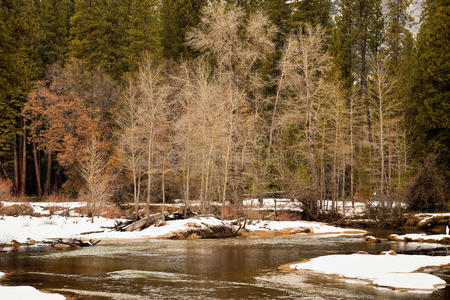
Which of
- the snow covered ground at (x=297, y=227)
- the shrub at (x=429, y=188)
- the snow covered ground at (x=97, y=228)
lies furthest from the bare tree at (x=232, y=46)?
the shrub at (x=429, y=188)

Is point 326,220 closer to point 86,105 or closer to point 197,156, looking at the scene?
point 197,156

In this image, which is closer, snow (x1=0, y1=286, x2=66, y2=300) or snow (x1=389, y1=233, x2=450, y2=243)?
snow (x1=0, y1=286, x2=66, y2=300)

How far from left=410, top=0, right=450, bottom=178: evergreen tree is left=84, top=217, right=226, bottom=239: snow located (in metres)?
16.7

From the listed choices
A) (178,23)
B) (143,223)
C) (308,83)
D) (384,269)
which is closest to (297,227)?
(143,223)

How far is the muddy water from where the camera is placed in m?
12.6

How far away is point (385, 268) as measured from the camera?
15469 millimetres

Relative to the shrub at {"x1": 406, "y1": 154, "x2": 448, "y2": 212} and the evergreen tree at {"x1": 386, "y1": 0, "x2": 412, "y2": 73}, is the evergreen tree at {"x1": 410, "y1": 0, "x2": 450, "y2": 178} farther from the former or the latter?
the evergreen tree at {"x1": 386, "y1": 0, "x2": 412, "y2": 73}

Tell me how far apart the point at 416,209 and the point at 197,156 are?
15.5m

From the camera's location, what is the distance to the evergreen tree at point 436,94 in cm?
3394

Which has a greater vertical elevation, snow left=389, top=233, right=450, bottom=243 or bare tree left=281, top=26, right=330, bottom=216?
bare tree left=281, top=26, right=330, bottom=216

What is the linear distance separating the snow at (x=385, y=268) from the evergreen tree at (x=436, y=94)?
60.1 ft

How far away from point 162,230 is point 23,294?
15386 mm

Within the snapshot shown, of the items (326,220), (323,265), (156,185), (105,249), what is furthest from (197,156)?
(323,265)

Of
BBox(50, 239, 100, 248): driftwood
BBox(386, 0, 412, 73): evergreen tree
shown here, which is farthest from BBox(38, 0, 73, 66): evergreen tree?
BBox(386, 0, 412, 73): evergreen tree
